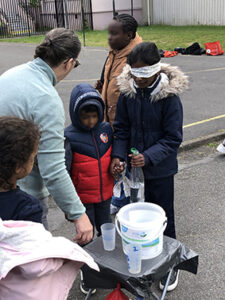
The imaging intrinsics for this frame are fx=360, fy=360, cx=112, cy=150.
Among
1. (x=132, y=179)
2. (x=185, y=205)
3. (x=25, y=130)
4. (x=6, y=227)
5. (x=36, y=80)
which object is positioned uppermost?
(x=36, y=80)

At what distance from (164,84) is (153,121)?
0.28 m

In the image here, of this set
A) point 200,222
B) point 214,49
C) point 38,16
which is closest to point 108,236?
point 200,222

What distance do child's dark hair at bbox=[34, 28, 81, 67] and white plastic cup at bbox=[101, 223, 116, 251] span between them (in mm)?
1059

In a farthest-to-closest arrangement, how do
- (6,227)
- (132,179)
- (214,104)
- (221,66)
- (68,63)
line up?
(221,66)
(214,104)
(132,179)
(68,63)
(6,227)

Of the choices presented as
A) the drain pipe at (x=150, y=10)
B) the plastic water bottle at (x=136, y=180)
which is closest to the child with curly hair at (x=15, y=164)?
the plastic water bottle at (x=136, y=180)

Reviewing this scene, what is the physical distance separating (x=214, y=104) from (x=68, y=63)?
630cm

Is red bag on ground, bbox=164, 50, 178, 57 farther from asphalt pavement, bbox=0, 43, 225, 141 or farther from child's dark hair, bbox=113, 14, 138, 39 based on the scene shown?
child's dark hair, bbox=113, 14, 138, 39

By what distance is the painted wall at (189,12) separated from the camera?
2295 centimetres

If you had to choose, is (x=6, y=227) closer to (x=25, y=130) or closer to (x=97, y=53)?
(x=25, y=130)

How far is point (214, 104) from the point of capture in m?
7.89

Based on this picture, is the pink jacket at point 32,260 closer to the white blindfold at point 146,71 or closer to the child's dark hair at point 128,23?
the white blindfold at point 146,71

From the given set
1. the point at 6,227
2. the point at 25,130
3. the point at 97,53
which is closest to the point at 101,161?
the point at 25,130

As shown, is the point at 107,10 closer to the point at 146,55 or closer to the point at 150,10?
the point at 150,10

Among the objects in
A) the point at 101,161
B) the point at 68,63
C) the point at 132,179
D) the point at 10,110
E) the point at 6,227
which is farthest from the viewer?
the point at 132,179
